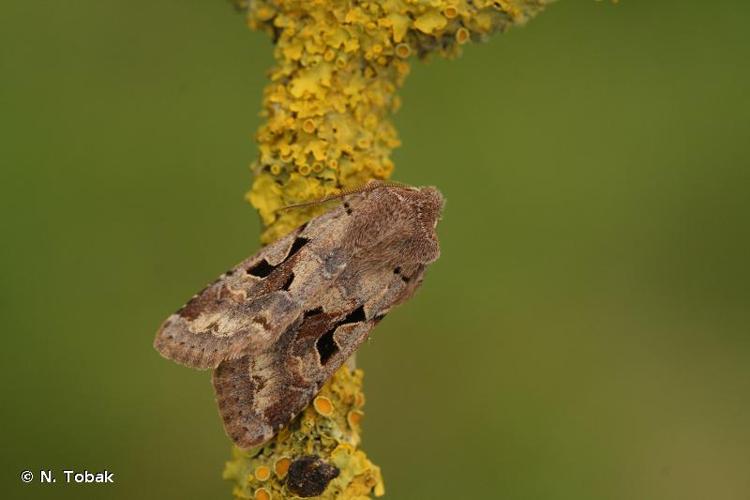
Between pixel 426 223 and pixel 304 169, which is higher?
pixel 304 169

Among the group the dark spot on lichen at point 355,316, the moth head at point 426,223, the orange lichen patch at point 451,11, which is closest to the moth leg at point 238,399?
the dark spot on lichen at point 355,316

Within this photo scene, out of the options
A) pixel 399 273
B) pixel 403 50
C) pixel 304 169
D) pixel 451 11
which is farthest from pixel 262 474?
pixel 451 11

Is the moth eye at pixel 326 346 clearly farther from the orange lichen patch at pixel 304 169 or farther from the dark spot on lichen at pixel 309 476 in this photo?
the orange lichen patch at pixel 304 169

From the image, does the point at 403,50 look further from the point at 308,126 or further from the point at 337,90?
the point at 308,126

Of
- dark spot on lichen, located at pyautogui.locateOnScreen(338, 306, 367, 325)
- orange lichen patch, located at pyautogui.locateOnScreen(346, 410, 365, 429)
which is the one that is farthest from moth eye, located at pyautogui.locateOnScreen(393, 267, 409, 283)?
orange lichen patch, located at pyautogui.locateOnScreen(346, 410, 365, 429)

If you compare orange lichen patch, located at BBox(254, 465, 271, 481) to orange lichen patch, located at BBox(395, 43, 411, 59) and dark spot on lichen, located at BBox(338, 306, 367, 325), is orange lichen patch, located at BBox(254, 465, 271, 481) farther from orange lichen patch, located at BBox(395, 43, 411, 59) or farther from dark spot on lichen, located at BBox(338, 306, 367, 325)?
orange lichen patch, located at BBox(395, 43, 411, 59)

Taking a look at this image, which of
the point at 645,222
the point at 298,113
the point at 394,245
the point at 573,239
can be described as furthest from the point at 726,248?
the point at 298,113

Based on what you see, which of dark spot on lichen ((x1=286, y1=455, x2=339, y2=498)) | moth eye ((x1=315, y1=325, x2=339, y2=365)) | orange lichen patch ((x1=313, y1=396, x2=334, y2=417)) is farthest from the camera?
moth eye ((x1=315, y1=325, x2=339, y2=365))
